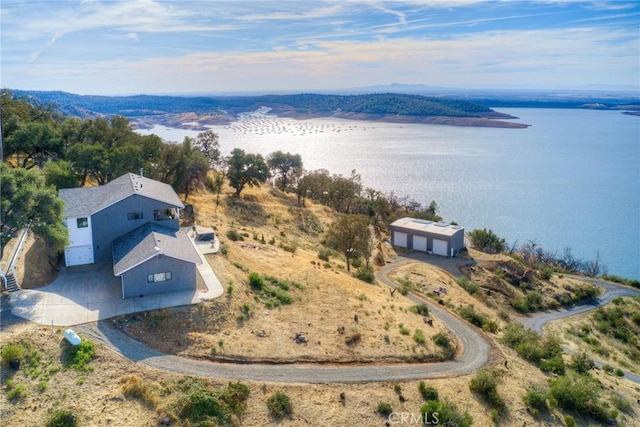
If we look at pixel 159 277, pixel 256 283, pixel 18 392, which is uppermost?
pixel 159 277

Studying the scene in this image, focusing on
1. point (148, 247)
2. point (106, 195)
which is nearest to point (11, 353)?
point (148, 247)

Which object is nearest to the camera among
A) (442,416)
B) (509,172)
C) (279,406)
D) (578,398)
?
(279,406)

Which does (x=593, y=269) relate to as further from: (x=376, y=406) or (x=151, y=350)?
(x=151, y=350)

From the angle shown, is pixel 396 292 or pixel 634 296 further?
pixel 634 296

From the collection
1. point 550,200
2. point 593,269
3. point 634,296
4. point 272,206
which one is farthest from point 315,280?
point 550,200

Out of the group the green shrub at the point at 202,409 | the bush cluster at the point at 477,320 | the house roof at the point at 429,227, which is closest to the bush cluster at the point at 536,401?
the bush cluster at the point at 477,320

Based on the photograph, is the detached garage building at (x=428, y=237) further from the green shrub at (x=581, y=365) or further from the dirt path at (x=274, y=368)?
the dirt path at (x=274, y=368)

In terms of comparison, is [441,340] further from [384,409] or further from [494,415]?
[384,409]
